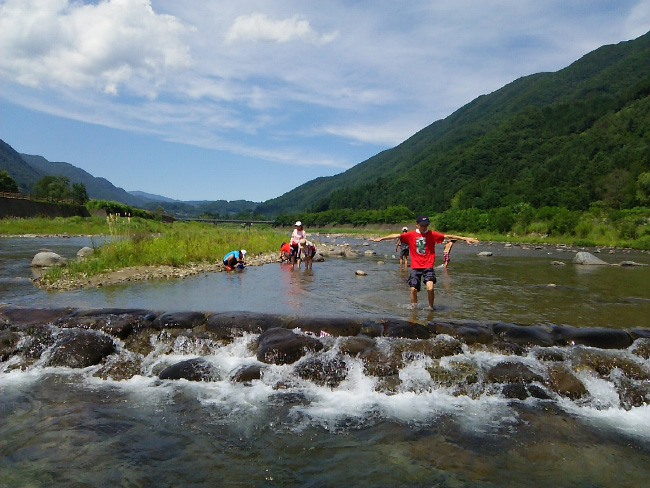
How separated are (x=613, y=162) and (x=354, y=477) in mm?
120528

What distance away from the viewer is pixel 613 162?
10206cm

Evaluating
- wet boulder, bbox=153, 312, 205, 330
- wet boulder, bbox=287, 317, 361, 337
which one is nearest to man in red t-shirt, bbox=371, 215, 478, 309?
wet boulder, bbox=287, 317, 361, 337

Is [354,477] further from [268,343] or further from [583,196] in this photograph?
[583,196]

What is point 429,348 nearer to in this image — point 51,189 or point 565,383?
point 565,383

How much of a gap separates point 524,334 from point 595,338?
1301mm

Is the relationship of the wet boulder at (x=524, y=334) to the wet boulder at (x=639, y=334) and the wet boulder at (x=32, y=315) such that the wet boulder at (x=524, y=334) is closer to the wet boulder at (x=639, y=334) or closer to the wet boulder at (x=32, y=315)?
the wet boulder at (x=639, y=334)

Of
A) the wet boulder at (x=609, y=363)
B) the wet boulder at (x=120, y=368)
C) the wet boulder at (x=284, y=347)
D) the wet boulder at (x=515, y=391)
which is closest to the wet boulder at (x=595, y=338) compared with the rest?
the wet boulder at (x=609, y=363)

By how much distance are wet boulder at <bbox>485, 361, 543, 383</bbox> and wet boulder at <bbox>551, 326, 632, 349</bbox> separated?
1.58m

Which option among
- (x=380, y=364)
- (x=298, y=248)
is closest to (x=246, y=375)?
(x=380, y=364)

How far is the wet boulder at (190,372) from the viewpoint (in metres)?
7.55

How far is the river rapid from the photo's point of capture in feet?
15.5

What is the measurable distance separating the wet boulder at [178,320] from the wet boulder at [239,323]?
0.26 m

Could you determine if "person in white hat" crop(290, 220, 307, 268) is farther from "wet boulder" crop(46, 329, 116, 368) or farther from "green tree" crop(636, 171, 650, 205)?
"green tree" crop(636, 171, 650, 205)

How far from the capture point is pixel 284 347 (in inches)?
315
